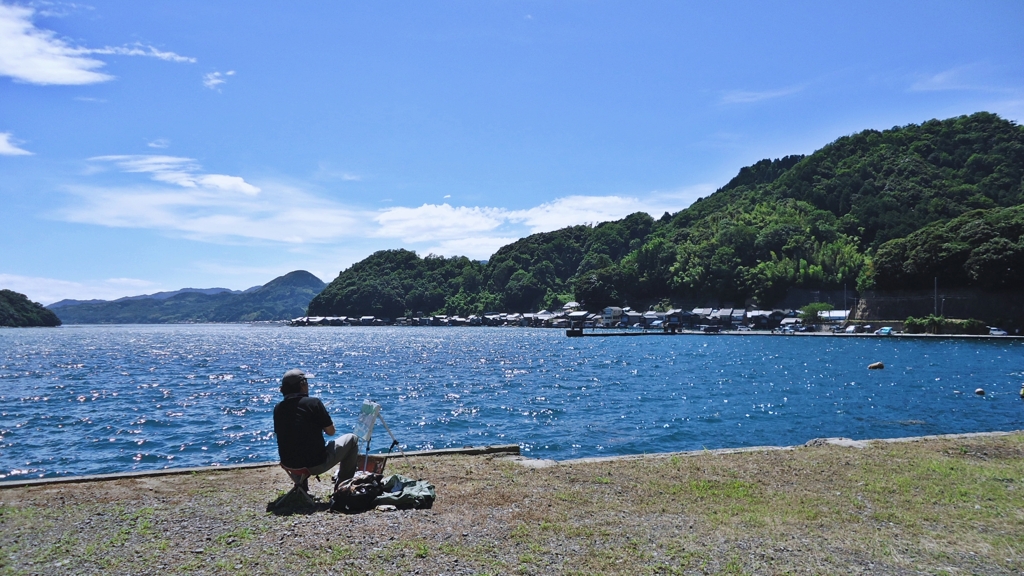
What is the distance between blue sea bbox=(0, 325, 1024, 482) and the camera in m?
19.0

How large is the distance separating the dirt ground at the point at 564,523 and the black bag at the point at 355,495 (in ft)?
0.74

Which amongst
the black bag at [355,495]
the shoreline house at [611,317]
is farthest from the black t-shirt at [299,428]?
the shoreline house at [611,317]

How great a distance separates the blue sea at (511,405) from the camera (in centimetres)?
1898

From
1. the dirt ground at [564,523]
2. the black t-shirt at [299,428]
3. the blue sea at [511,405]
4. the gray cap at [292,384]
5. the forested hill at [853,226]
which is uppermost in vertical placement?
the forested hill at [853,226]

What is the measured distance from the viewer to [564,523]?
7.21 meters

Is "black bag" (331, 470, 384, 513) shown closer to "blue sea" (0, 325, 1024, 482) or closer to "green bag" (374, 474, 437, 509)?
"green bag" (374, 474, 437, 509)

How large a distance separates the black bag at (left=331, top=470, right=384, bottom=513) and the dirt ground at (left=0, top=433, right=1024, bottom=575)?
0.23m

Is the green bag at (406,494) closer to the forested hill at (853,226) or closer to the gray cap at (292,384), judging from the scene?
the gray cap at (292,384)

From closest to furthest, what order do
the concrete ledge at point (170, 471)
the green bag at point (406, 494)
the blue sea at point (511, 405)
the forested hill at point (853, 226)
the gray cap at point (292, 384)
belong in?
the green bag at point (406, 494)
the gray cap at point (292, 384)
the concrete ledge at point (170, 471)
the blue sea at point (511, 405)
the forested hill at point (853, 226)

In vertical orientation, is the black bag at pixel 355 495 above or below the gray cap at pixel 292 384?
below

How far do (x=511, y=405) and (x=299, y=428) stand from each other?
20.2 meters

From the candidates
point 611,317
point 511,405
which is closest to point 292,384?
point 511,405

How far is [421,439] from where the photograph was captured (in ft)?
65.0

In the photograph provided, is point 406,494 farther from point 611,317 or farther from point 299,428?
point 611,317
